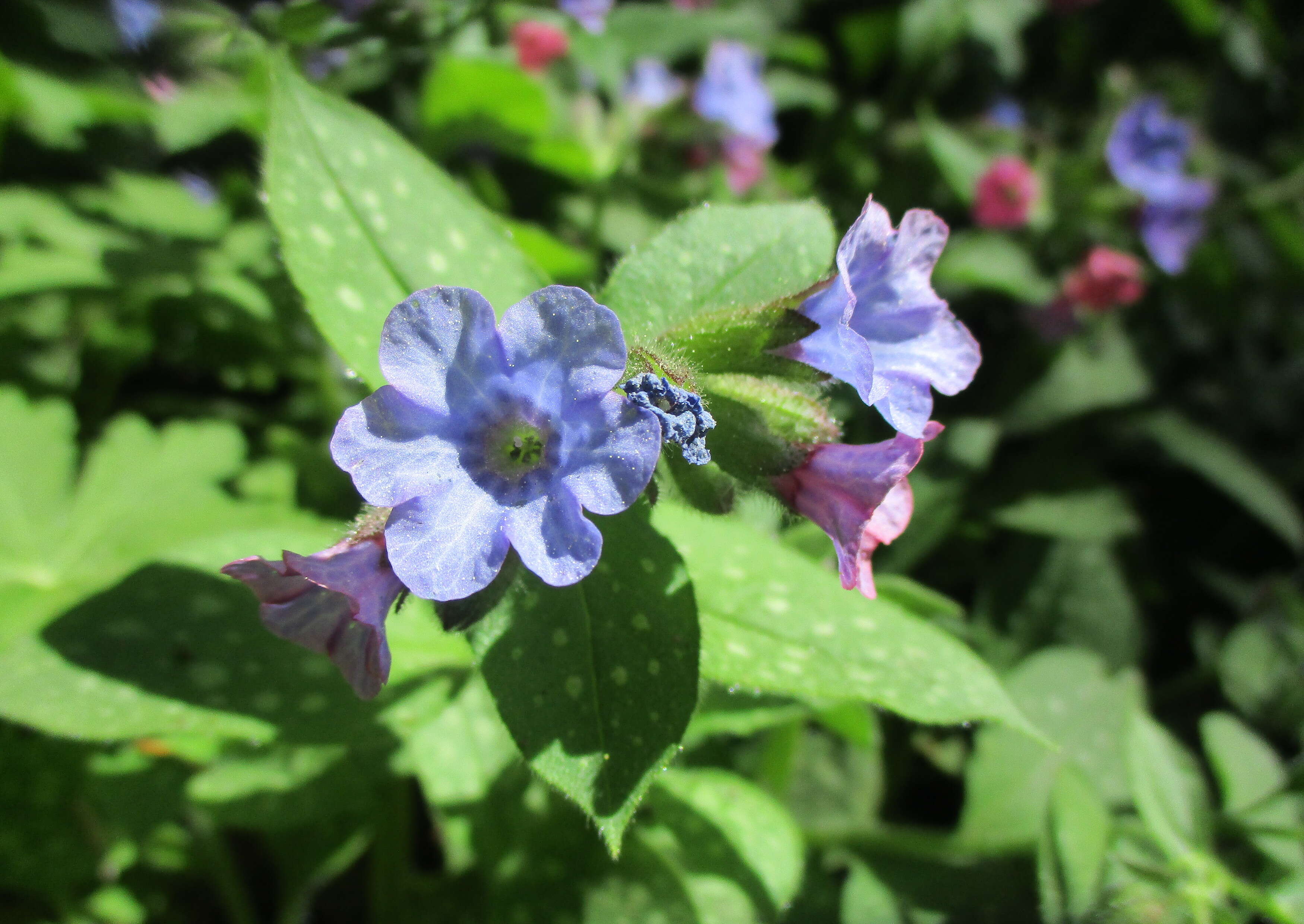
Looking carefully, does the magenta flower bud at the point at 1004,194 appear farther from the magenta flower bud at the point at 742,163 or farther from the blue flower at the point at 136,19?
the blue flower at the point at 136,19

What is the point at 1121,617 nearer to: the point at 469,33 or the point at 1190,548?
the point at 1190,548

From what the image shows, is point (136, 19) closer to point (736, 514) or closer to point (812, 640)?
point (736, 514)

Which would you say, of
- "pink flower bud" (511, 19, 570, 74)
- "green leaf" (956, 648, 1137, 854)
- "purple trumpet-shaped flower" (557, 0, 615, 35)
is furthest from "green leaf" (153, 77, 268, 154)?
"green leaf" (956, 648, 1137, 854)

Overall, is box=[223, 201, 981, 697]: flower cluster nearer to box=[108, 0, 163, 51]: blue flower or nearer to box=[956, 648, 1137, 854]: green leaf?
box=[956, 648, 1137, 854]: green leaf

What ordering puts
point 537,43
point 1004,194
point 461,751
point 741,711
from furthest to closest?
1. point 537,43
2. point 1004,194
3. point 461,751
4. point 741,711

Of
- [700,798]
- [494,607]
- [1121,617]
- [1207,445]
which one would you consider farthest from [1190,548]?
[494,607]

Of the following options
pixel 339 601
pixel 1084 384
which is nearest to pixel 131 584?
pixel 339 601
